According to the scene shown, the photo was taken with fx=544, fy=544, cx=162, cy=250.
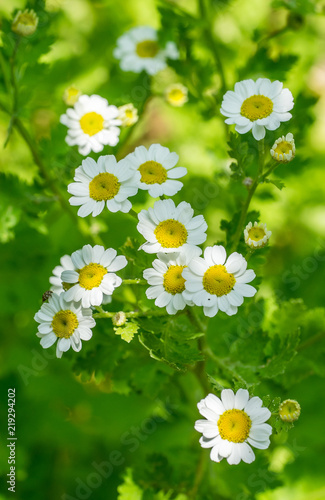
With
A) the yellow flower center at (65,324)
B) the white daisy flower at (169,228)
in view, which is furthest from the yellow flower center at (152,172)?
the yellow flower center at (65,324)

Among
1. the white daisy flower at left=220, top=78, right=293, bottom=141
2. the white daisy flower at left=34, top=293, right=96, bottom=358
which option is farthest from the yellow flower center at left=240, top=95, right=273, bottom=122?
the white daisy flower at left=34, top=293, right=96, bottom=358

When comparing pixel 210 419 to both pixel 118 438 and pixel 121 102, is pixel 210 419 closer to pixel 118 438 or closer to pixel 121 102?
pixel 121 102

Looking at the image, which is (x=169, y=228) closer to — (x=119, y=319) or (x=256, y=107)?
(x=119, y=319)

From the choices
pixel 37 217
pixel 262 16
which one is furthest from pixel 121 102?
pixel 262 16

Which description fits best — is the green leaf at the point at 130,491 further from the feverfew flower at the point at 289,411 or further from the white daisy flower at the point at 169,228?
the white daisy flower at the point at 169,228

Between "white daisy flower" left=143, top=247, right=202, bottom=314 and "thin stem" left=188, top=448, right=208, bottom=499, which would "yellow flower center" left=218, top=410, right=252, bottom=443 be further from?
"thin stem" left=188, top=448, right=208, bottom=499

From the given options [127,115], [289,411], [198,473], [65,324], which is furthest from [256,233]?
[198,473]
